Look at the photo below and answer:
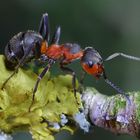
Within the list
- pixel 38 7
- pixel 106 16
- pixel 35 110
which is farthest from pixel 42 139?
pixel 106 16

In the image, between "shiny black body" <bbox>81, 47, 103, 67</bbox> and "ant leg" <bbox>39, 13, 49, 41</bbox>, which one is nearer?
"shiny black body" <bbox>81, 47, 103, 67</bbox>

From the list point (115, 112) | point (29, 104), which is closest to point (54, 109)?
point (29, 104)

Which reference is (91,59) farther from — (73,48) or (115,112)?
(115,112)

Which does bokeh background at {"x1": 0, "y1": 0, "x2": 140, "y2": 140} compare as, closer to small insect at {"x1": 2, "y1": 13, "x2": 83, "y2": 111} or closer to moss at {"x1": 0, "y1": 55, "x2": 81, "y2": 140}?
small insect at {"x1": 2, "y1": 13, "x2": 83, "y2": 111}

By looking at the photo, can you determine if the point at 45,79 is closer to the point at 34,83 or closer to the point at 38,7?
the point at 34,83

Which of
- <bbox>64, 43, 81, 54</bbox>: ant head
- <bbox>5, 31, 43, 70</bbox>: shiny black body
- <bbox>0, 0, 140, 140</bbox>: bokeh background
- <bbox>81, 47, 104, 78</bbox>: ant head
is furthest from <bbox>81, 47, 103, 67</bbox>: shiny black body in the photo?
<bbox>0, 0, 140, 140</bbox>: bokeh background
